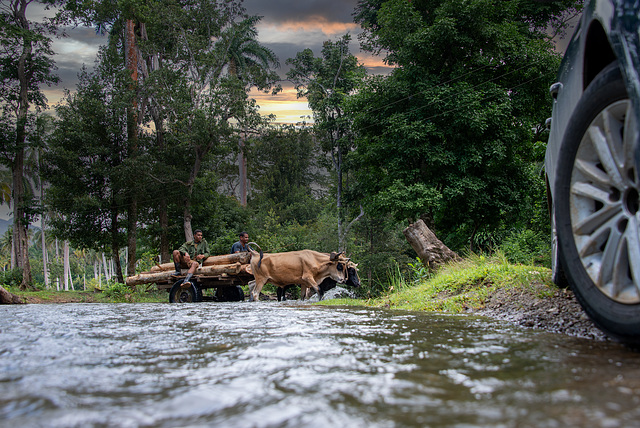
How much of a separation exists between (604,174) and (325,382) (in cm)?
202

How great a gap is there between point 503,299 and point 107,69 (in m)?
33.6

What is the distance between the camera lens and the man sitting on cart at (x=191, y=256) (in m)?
13.4

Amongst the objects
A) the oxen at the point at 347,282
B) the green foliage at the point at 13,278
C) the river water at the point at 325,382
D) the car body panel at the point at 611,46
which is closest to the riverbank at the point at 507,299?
the river water at the point at 325,382

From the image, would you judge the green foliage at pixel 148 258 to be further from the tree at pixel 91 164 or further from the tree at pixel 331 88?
the tree at pixel 331 88

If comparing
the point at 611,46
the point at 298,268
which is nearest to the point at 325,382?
the point at 611,46

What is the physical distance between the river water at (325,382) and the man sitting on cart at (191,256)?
33.8ft

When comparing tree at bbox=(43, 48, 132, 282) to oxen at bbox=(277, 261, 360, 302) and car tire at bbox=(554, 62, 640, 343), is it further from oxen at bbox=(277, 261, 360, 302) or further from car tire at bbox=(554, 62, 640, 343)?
car tire at bbox=(554, 62, 640, 343)

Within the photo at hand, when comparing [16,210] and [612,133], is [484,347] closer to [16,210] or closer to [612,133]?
[612,133]

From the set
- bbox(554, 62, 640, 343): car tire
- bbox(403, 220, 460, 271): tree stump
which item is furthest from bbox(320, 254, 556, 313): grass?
bbox(403, 220, 460, 271): tree stump

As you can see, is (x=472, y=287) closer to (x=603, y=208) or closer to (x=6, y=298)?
(x=603, y=208)

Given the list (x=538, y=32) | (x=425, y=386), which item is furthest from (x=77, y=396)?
(x=538, y=32)

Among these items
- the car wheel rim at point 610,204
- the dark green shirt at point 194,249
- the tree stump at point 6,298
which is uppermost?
the car wheel rim at point 610,204

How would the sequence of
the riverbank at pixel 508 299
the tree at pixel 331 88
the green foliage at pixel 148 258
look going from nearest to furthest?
the riverbank at pixel 508 299 → the green foliage at pixel 148 258 → the tree at pixel 331 88

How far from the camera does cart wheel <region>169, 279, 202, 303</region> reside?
13430 mm
